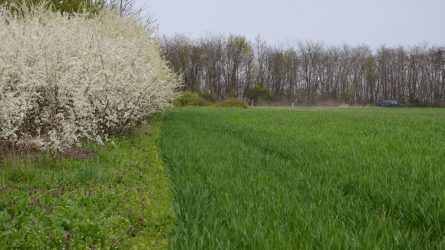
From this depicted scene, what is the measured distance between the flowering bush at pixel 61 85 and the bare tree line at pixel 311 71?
64265 mm

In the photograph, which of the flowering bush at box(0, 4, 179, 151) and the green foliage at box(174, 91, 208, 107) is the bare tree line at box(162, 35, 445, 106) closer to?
the green foliage at box(174, 91, 208, 107)

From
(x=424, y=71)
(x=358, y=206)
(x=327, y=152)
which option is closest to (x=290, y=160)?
(x=327, y=152)

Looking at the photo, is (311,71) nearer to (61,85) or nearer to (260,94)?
(260,94)

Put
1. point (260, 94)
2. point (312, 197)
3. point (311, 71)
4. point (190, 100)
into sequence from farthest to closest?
1. point (311, 71)
2. point (260, 94)
3. point (190, 100)
4. point (312, 197)

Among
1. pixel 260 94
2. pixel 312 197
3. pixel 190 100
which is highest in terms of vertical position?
pixel 260 94

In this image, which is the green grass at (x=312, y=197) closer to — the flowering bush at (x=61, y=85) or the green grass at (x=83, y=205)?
the green grass at (x=83, y=205)

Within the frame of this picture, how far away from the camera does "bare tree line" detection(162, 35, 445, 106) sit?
259 feet

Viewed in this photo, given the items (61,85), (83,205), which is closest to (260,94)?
(61,85)

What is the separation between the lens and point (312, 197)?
20.8ft

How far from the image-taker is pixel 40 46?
37.8 ft

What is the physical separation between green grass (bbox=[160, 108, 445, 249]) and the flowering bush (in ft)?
7.65

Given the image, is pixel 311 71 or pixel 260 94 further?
pixel 311 71

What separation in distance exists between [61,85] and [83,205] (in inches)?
200

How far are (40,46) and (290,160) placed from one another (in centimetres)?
722
